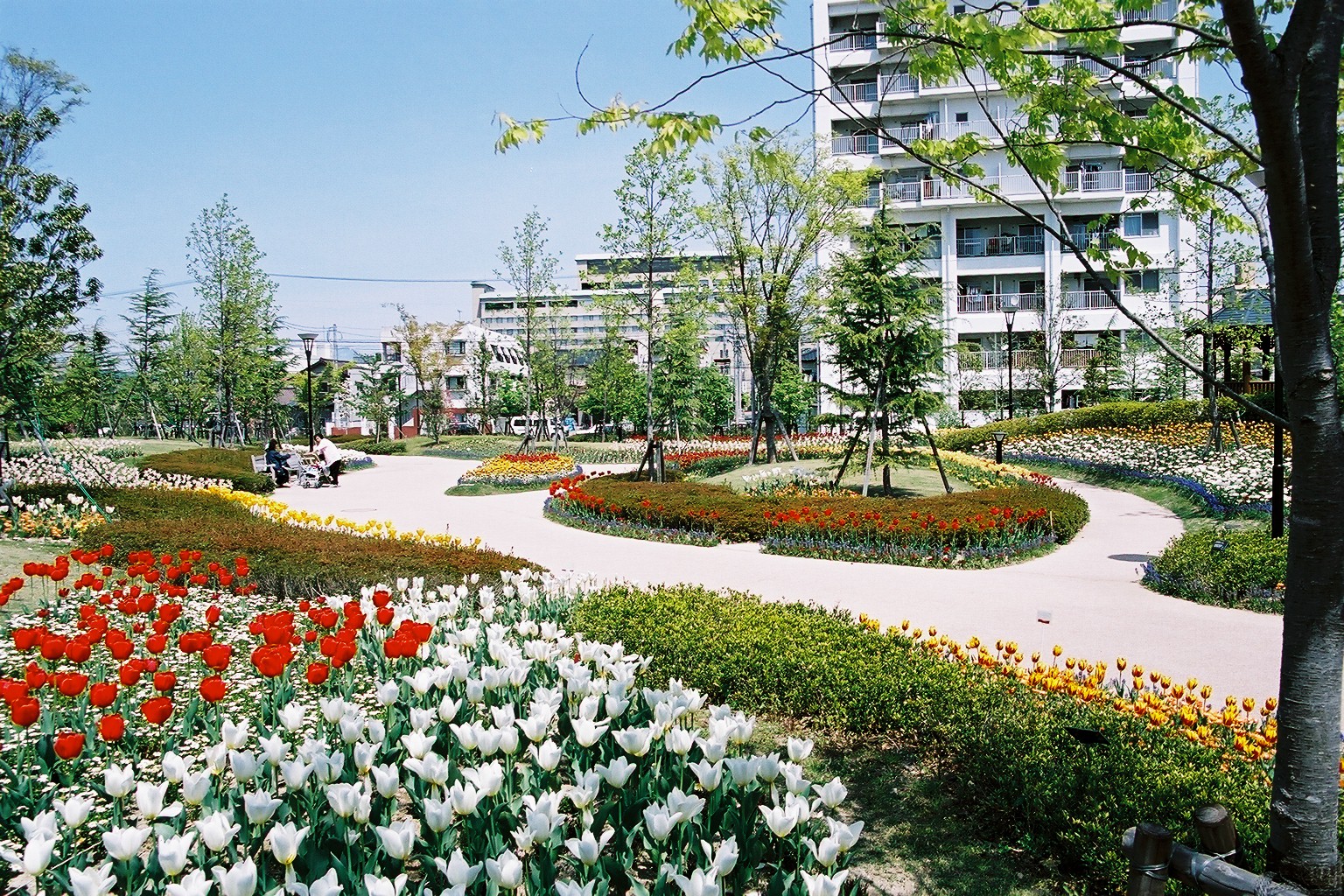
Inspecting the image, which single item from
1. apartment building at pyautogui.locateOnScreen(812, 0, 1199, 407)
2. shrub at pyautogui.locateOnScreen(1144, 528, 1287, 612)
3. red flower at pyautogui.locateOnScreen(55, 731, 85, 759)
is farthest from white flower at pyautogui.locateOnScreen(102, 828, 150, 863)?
apartment building at pyautogui.locateOnScreen(812, 0, 1199, 407)

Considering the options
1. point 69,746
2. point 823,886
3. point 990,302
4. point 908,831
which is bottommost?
point 908,831

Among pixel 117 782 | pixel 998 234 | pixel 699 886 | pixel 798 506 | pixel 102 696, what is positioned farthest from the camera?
pixel 998 234

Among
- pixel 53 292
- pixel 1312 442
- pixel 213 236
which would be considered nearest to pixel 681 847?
pixel 1312 442

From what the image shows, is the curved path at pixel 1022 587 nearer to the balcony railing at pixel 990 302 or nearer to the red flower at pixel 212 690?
the red flower at pixel 212 690

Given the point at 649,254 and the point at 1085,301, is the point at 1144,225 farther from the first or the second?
the point at 649,254

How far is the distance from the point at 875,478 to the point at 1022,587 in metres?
8.63

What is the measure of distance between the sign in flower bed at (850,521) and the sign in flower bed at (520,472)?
6521 mm

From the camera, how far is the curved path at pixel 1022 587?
21.6ft

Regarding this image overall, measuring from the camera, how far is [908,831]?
371 centimetres

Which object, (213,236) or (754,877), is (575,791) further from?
(213,236)

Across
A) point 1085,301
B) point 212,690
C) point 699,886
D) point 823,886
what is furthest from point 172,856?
point 1085,301

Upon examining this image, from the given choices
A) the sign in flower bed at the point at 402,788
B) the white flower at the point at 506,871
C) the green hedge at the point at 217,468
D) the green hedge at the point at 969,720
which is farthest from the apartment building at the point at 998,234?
the white flower at the point at 506,871

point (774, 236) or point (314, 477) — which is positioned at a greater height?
point (774, 236)

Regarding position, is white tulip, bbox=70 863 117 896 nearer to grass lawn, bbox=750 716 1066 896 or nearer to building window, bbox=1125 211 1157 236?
grass lawn, bbox=750 716 1066 896
